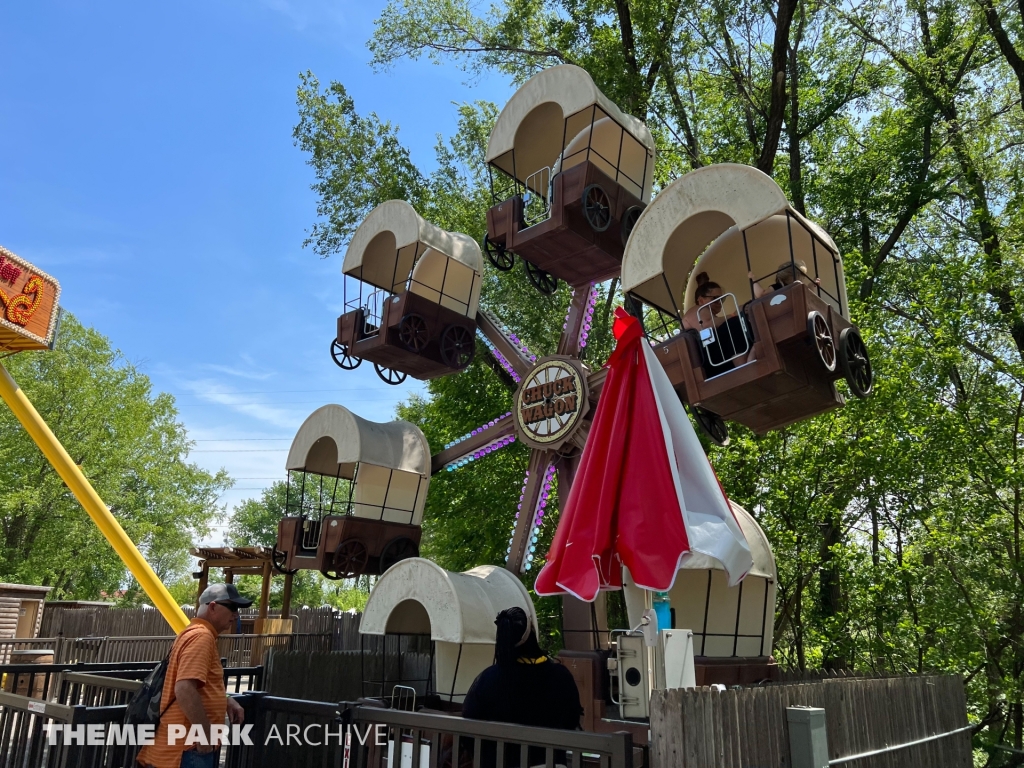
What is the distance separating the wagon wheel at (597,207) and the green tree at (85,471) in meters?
27.6

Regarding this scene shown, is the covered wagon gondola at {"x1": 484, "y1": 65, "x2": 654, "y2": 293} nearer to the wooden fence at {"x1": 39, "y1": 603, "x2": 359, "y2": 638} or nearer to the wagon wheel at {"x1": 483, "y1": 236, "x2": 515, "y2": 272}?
the wagon wheel at {"x1": 483, "y1": 236, "x2": 515, "y2": 272}

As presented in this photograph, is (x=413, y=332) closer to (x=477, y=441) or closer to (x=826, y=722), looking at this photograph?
(x=477, y=441)

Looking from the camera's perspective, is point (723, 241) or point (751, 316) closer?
point (751, 316)

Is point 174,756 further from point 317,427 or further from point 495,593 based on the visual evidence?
point 317,427

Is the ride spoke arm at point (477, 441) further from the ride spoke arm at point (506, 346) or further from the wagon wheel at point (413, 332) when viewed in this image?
the wagon wheel at point (413, 332)

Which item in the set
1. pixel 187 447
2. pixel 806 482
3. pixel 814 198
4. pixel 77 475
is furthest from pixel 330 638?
pixel 187 447

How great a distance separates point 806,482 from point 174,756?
1042 centimetres

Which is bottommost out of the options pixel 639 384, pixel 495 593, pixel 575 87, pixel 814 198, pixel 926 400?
pixel 495 593

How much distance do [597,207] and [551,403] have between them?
266 cm

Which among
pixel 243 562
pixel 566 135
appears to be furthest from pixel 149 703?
pixel 243 562

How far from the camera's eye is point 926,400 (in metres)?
12.4

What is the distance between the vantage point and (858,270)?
14.1m

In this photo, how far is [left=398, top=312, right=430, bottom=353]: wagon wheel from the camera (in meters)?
11.4

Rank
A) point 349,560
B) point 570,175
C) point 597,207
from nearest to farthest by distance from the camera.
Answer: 1. point 570,175
2. point 597,207
3. point 349,560
